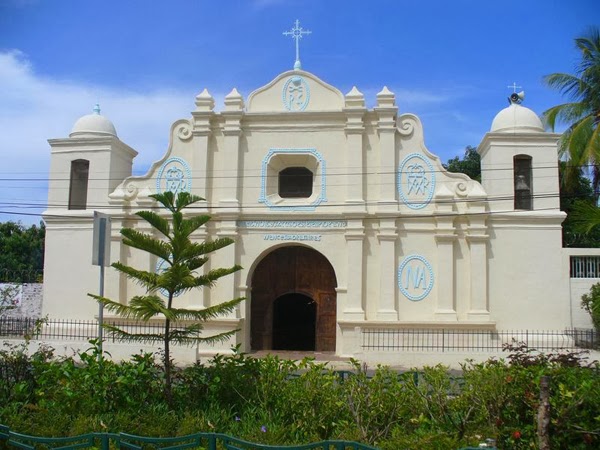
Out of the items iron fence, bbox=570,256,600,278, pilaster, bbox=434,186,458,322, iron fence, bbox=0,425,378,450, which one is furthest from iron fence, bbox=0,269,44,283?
iron fence, bbox=570,256,600,278

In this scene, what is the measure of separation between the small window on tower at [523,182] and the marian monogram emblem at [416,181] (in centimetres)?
246

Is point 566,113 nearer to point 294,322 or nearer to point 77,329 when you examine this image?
point 294,322

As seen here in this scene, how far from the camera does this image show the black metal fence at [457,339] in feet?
54.6

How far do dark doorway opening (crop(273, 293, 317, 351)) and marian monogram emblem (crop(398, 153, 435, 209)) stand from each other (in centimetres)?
422

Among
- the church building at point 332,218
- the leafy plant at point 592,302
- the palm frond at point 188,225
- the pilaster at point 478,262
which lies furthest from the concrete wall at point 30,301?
the leafy plant at point 592,302

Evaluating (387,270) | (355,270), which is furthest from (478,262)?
(355,270)

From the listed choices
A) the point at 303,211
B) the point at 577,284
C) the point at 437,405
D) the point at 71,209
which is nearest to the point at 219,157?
the point at 303,211

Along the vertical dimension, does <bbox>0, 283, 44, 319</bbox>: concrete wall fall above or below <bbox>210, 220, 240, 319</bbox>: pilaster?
below

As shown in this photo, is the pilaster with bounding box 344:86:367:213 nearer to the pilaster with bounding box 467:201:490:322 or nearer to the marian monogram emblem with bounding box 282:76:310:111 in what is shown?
the marian monogram emblem with bounding box 282:76:310:111

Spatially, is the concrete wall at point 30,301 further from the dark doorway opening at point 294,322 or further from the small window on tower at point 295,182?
the small window on tower at point 295,182

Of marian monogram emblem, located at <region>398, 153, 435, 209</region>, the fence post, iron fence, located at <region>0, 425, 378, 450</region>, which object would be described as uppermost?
marian monogram emblem, located at <region>398, 153, 435, 209</region>

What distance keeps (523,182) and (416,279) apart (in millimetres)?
4206

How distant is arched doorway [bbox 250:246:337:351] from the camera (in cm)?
1800

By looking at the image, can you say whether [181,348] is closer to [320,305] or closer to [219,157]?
[320,305]
